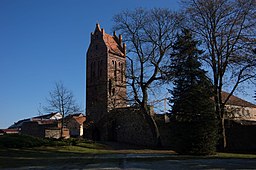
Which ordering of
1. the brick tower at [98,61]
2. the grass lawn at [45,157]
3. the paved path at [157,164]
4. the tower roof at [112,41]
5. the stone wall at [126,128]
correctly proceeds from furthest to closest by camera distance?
the tower roof at [112,41] < the brick tower at [98,61] < the stone wall at [126,128] < the grass lawn at [45,157] < the paved path at [157,164]

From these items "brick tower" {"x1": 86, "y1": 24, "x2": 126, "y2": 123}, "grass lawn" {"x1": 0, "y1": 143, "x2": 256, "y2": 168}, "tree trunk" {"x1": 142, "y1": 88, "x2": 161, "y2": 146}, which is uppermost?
"brick tower" {"x1": 86, "y1": 24, "x2": 126, "y2": 123}

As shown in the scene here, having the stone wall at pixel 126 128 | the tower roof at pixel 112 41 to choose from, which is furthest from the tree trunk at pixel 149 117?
the tower roof at pixel 112 41

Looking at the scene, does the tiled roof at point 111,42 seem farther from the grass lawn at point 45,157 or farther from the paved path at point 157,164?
the paved path at point 157,164

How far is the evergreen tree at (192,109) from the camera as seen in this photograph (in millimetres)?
18109

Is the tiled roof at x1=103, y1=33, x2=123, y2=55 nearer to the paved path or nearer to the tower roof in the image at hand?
the tower roof

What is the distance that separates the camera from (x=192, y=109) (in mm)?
18500

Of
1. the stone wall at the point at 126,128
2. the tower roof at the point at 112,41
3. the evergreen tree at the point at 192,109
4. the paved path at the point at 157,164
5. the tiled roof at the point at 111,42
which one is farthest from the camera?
the tiled roof at the point at 111,42

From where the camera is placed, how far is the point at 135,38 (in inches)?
1221

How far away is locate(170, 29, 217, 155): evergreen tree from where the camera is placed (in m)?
18.1

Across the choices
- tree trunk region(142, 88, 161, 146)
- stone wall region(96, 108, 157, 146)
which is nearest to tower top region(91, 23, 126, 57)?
stone wall region(96, 108, 157, 146)

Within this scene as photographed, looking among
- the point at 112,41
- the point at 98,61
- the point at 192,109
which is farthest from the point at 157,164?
the point at 112,41

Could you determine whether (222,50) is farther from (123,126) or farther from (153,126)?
(123,126)

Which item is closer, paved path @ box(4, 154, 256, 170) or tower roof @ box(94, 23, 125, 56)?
paved path @ box(4, 154, 256, 170)

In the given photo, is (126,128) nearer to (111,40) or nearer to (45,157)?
(111,40)
